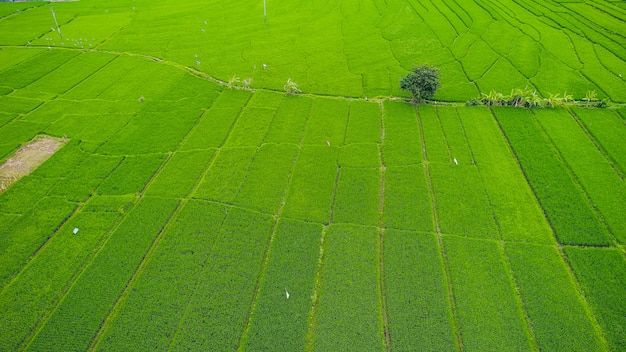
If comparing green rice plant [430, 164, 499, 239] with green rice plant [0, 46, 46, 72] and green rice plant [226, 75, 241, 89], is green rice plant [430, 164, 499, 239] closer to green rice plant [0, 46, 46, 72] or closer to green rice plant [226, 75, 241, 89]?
green rice plant [226, 75, 241, 89]

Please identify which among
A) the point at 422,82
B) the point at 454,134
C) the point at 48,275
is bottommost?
the point at 48,275

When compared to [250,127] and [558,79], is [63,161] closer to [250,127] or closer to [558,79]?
[250,127]

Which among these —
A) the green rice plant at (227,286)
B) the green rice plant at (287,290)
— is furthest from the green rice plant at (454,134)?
the green rice plant at (227,286)

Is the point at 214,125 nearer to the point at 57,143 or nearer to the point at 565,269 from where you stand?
the point at 57,143

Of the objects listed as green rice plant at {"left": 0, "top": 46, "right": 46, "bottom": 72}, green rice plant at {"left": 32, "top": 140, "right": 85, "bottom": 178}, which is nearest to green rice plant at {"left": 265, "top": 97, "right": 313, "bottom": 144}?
green rice plant at {"left": 32, "top": 140, "right": 85, "bottom": 178}

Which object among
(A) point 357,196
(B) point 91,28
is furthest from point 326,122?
(B) point 91,28

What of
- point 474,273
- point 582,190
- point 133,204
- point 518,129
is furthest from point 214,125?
point 582,190
